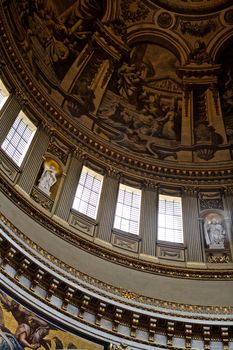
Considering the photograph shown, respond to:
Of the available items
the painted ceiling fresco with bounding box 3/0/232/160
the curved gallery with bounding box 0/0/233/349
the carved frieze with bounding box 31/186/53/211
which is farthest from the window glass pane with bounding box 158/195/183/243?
the carved frieze with bounding box 31/186/53/211

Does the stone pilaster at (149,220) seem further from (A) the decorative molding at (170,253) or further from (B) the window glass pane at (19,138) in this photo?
(B) the window glass pane at (19,138)

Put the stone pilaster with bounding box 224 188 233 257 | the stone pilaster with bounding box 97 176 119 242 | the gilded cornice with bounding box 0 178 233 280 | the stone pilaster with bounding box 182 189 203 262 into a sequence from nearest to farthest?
the gilded cornice with bounding box 0 178 233 280
the stone pilaster with bounding box 97 176 119 242
the stone pilaster with bounding box 182 189 203 262
the stone pilaster with bounding box 224 188 233 257

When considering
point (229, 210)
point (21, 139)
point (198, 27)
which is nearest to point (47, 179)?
point (21, 139)

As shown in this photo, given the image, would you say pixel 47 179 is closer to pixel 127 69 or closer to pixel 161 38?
pixel 127 69

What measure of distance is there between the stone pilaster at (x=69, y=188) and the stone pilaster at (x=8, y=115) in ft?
10.2

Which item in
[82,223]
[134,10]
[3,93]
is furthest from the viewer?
[134,10]

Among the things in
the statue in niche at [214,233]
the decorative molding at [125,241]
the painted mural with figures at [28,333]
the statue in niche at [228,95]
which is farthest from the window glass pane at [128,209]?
the statue in niche at [228,95]

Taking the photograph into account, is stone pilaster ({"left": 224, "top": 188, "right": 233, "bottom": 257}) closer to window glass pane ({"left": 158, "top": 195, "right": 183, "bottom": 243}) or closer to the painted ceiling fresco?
window glass pane ({"left": 158, "top": 195, "right": 183, "bottom": 243})

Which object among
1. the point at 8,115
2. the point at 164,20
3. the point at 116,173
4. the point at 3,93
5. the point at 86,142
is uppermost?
the point at 164,20

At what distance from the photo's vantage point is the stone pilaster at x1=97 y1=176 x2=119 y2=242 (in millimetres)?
20781

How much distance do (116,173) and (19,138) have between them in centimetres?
489

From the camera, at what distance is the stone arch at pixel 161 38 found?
99.5 ft

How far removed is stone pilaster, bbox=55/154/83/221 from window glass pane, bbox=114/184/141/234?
79.6 inches

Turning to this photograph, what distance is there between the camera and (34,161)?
68.8 ft
